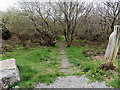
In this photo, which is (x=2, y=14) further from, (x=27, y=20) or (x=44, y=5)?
(x=44, y=5)

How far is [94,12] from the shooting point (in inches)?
648

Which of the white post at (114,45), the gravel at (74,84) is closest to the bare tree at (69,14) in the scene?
the white post at (114,45)

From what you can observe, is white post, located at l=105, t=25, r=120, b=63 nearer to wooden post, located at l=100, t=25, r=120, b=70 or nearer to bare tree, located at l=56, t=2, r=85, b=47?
wooden post, located at l=100, t=25, r=120, b=70

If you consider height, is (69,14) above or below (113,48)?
above

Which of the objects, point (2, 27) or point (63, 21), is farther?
point (2, 27)

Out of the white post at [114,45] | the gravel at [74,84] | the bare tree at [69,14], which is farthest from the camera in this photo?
the bare tree at [69,14]

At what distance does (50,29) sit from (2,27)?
8.34 m

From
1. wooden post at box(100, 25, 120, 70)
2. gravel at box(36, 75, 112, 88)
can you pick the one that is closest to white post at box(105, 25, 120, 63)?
wooden post at box(100, 25, 120, 70)

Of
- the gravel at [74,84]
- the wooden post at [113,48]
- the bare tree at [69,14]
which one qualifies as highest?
the bare tree at [69,14]

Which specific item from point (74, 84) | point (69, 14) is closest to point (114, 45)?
point (74, 84)

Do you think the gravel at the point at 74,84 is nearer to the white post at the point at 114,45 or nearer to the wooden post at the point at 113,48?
the wooden post at the point at 113,48

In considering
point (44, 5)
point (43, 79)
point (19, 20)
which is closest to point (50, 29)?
point (44, 5)

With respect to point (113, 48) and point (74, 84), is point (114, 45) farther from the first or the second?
point (74, 84)

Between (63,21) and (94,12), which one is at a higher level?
(94,12)
